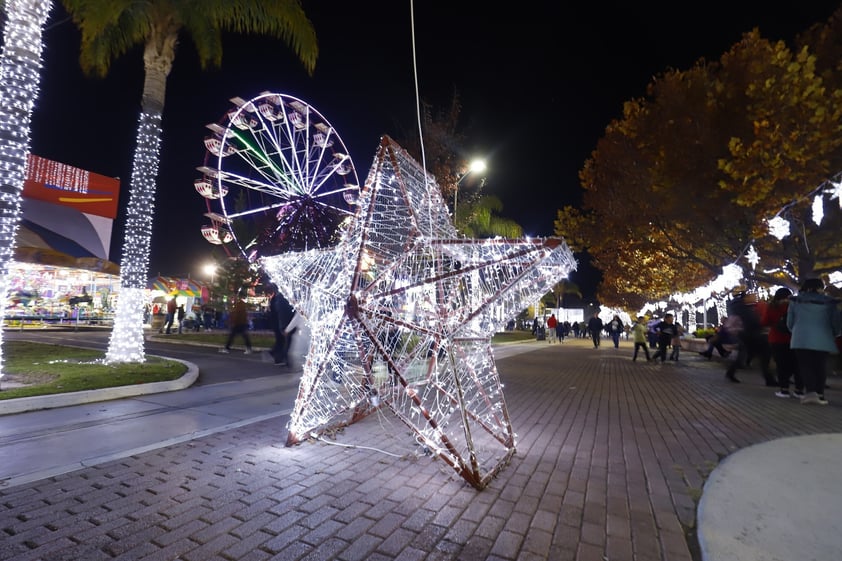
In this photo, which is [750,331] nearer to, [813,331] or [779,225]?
[813,331]

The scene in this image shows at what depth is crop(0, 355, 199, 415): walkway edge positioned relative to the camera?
5.08m

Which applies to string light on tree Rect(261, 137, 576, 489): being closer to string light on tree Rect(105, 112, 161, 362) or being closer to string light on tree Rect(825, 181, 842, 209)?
string light on tree Rect(105, 112, 161, 362)

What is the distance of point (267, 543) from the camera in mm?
2396

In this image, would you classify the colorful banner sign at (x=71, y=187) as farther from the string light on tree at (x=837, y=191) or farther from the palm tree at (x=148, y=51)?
the string light on tree at (x=837, y=191)

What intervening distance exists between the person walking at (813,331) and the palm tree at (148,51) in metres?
10.2

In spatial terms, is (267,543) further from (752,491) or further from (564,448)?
(752,491)

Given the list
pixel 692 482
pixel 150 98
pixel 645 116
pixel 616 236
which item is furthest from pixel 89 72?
pixel 616 236

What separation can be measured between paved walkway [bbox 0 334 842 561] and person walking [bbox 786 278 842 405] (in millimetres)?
1602

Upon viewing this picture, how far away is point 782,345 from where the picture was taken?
7.62 m

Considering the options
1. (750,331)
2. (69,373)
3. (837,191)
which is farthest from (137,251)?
(837,191)

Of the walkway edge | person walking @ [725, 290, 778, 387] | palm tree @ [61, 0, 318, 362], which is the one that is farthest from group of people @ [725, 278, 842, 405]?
palm tree @ [61, 0, 318, 362]

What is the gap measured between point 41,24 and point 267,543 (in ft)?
27.0

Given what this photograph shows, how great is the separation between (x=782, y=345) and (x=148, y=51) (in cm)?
1358

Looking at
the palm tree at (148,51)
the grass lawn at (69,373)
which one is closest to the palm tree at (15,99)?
the grass lawn at (69,373)
